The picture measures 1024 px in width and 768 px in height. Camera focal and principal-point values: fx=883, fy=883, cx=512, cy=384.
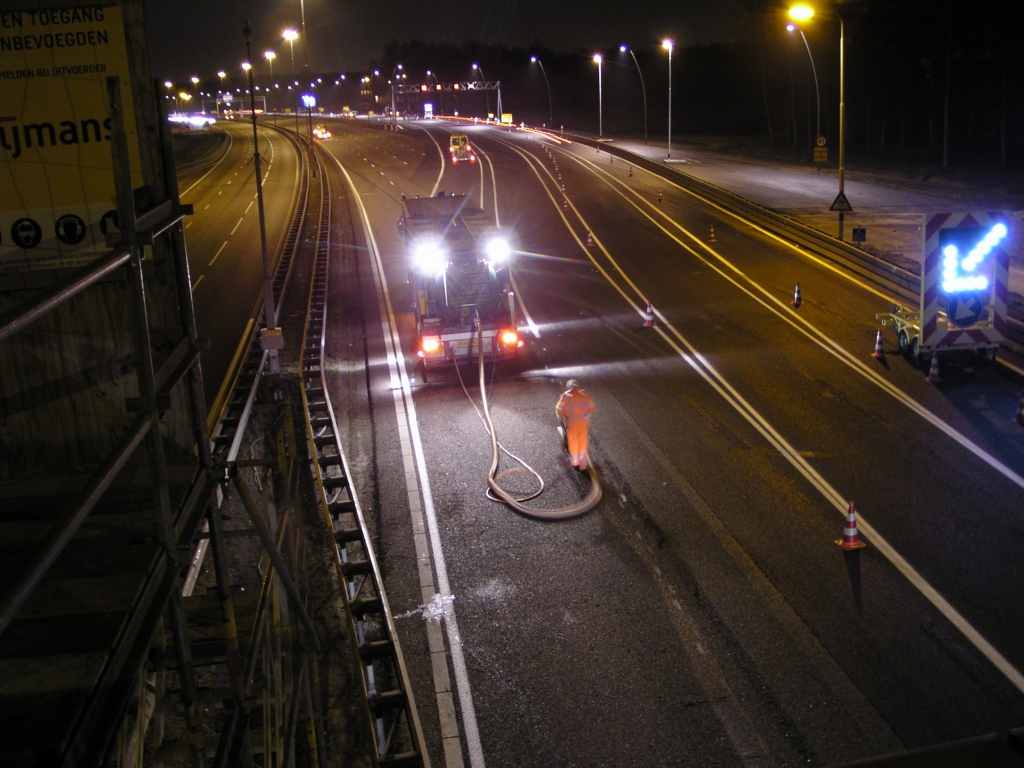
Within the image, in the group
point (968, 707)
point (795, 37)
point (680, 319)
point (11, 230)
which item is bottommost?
point (968, 707)

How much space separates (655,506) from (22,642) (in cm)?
1085

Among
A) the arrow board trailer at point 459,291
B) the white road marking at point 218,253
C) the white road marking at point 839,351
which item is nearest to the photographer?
the white road marking at point 839,351

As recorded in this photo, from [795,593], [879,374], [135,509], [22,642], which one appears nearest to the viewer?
[22,642]

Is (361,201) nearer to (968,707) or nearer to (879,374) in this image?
(879,374)

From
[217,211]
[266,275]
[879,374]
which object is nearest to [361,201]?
[217,211]

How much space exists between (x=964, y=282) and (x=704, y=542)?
10034mm

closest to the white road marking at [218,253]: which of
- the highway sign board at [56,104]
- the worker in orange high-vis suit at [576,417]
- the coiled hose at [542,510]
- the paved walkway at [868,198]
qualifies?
the coiled hose at [542,510]

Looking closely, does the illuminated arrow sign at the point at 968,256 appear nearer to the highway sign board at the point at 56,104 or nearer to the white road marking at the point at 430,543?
the white road marking at the point at 430,543

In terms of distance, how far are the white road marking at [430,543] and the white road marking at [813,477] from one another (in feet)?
17.6

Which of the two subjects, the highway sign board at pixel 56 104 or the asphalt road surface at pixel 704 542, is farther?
the asphalt road surface at pixel 704 542

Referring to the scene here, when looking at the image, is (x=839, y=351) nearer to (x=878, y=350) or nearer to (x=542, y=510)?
Answer: (x=878, y=350)

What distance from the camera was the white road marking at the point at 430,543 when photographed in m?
8.27

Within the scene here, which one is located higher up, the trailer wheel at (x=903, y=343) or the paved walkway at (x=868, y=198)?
the paved walkway at (x=868, y=198)

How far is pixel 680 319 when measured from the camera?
23891 mm
